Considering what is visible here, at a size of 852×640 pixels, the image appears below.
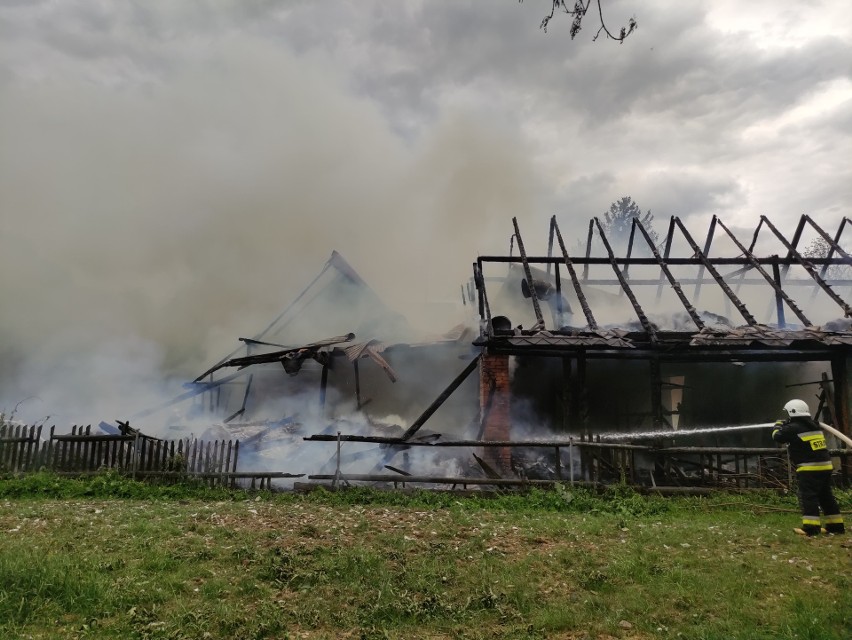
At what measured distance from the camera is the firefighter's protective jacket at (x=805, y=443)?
701 centimetres

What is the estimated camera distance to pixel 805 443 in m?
7.11

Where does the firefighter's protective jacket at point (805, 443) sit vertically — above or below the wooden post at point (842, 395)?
below

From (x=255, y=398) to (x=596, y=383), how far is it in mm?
9667

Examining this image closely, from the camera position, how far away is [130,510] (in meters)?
8.48

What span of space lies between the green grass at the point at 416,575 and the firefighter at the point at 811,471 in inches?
15.2

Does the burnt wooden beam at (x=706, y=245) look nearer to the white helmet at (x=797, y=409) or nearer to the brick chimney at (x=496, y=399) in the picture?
the brick chimney at (x=496, y=399)

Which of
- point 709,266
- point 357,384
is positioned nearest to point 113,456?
point 357,384

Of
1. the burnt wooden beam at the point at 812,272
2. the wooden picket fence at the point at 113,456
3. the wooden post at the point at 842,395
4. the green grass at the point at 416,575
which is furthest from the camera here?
the burnt wooden beam at the point at 812,272

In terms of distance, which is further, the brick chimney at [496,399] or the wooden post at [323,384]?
the wooden post at [323,384]

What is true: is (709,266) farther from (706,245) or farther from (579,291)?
(579,291)

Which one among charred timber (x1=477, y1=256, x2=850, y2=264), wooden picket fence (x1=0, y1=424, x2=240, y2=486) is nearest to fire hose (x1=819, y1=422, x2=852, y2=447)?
charred timber (x1=477, y1=256, x2=850, y2=264)

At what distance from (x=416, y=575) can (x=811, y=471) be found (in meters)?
5.11

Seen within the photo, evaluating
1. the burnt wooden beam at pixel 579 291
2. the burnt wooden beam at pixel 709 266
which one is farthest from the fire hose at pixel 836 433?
the burnt wooden beam at pixel 709 266

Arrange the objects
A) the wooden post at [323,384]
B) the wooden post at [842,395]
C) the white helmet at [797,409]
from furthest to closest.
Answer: the wooden post at [323,384] < the wooden post at [842,395] < the white helmet at [797,409]
